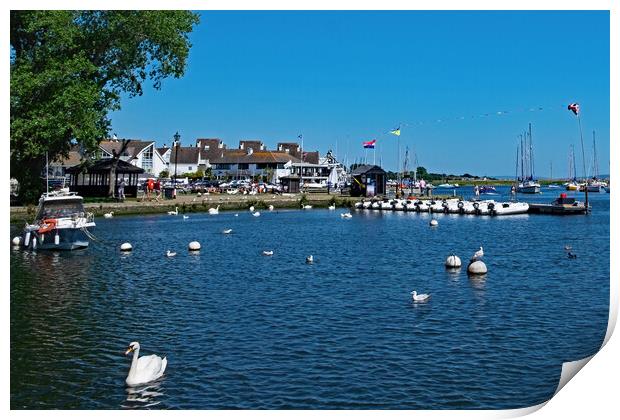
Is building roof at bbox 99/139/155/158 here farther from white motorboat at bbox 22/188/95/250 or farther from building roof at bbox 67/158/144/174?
white motorboat at bbox 22/188/95/250

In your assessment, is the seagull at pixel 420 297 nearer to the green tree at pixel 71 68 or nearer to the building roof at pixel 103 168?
the green tree at pixel 71 68

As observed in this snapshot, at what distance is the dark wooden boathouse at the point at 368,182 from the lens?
9894cm

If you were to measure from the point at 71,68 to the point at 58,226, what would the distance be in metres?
16.6

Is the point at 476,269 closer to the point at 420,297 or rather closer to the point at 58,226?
the point at 420,297

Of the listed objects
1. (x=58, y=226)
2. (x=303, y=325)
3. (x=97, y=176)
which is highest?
(x=97, y=176)

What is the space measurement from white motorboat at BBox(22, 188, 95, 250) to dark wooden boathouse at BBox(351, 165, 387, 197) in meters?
59.9

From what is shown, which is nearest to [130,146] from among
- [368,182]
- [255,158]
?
[255,158]

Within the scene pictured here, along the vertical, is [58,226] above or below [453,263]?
above

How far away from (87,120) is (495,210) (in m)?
44.9

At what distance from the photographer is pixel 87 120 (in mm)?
53969

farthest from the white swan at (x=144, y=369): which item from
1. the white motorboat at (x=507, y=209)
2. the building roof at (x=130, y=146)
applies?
the building roof at (x=130, y=146)

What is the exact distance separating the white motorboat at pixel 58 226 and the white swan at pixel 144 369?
1011 inches

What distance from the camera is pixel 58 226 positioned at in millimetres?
40812
